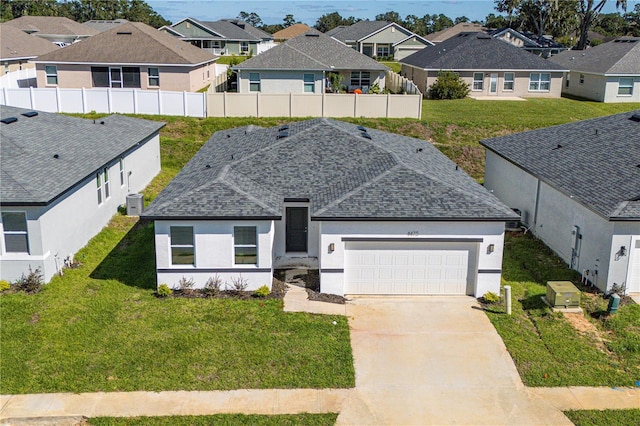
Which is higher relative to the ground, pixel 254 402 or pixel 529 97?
pixel 529 97

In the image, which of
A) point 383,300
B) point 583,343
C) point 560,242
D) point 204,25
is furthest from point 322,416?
point 204,25

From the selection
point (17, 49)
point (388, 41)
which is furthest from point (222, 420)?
point (388, 41)

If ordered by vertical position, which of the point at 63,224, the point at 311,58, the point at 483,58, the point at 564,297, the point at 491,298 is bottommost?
the point at 491,298

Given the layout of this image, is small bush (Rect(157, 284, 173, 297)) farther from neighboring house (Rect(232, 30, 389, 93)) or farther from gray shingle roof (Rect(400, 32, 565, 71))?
gray shingle roof (Rect(400, 32, 565, 71))

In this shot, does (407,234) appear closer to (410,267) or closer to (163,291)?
(410,267)

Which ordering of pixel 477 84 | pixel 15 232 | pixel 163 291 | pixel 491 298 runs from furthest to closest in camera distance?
pixel 477 84 → pixel 15 232 → pixel 491 298 → pixel 163 291

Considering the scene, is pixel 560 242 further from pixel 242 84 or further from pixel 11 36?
pixel 11 36

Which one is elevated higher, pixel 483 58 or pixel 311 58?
pixel 483 58
